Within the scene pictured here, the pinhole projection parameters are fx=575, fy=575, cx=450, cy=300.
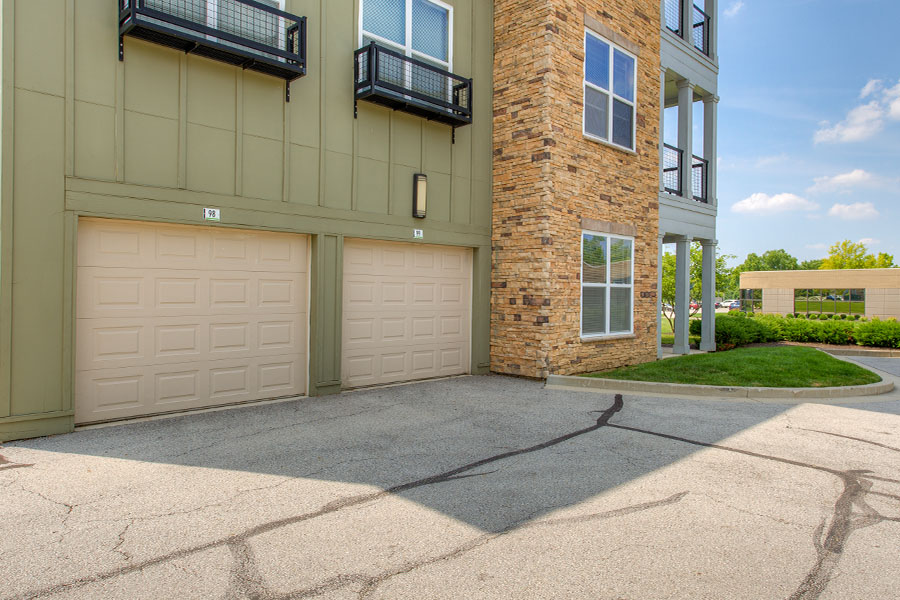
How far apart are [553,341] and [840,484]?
214 inches

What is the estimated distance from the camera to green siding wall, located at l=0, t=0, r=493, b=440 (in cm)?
576

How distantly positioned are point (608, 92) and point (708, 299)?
7.65 m

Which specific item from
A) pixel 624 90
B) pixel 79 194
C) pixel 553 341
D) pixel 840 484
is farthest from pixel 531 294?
pixel 79 194

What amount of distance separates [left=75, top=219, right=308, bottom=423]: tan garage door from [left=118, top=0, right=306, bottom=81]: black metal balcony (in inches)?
83.3

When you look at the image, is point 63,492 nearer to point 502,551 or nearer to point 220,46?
point 502,551

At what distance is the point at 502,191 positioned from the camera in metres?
10.7

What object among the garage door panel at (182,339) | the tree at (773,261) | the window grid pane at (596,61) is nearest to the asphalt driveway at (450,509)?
the garage door panel at (182,339)

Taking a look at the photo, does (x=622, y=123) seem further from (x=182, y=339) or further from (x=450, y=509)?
(x=450, y=509)

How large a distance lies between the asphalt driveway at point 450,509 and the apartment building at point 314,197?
1200 mm

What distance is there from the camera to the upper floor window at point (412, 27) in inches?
349

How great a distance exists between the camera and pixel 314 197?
26.7 ft

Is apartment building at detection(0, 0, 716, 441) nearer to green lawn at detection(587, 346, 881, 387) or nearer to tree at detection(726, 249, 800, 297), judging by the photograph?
green lawn at detection(587, 346, 881, 387)

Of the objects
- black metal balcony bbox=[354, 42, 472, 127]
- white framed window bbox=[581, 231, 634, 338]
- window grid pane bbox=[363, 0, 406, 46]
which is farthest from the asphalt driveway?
window grid pane bbox=[363, 0, 406, 46]

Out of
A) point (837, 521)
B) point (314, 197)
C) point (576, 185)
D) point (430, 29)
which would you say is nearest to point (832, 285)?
point (576, 185)
